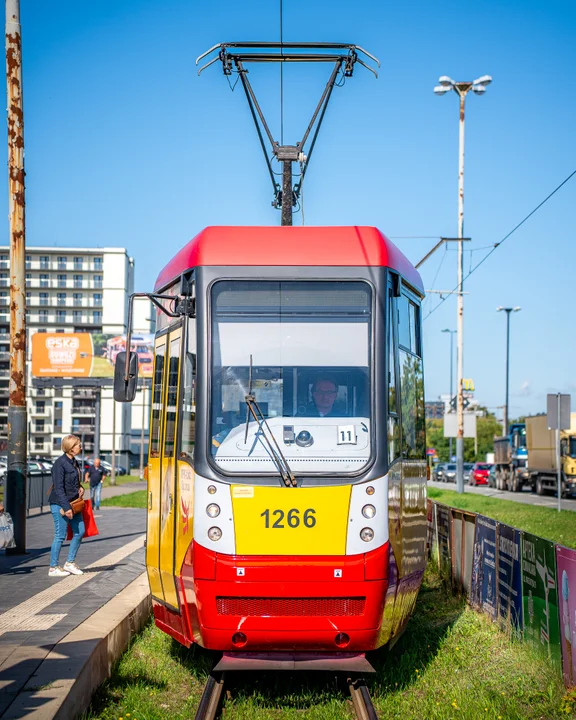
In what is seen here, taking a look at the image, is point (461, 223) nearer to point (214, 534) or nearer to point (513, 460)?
point (513, 460)

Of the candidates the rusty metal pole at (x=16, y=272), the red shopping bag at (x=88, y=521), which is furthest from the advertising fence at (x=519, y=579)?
the rusty metal pole at (x=16, y=272)

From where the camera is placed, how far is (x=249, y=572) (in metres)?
6.44

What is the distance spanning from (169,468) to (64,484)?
16.8 ft

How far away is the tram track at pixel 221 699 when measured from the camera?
6273 millimetres

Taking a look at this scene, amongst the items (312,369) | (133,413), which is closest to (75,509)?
(312,369)

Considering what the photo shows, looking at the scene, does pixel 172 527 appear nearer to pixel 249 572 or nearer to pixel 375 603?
pixel 249 572

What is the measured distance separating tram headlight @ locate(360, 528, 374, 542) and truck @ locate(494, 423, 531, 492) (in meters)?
44.6

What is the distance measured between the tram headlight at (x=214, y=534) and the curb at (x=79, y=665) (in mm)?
1198

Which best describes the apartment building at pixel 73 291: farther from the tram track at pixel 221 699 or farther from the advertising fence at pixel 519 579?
the tram track at pixel 221 699

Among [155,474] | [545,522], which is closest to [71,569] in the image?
[155,474]

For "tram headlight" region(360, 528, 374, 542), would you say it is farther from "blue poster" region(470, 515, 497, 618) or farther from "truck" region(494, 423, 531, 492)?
"truck" region(494, 423, 531, 492)

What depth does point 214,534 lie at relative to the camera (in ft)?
21.3

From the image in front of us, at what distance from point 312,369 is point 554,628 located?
2629mm

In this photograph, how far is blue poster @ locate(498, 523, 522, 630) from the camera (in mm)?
8328
